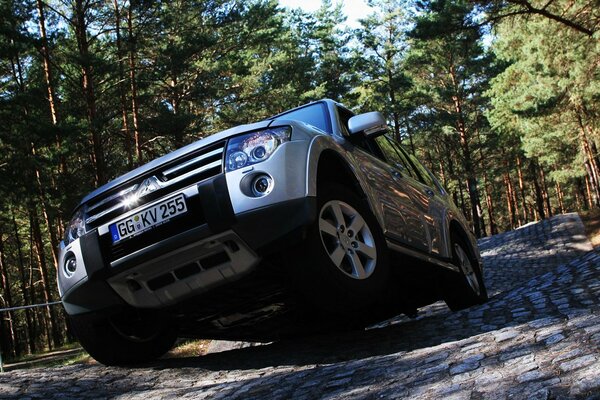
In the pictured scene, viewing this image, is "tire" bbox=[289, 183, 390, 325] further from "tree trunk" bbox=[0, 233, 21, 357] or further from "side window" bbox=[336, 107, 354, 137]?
"tree trunk" bbox=[0, 233, 21, 357]

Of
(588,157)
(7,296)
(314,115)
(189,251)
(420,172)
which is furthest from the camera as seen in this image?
(588,157)

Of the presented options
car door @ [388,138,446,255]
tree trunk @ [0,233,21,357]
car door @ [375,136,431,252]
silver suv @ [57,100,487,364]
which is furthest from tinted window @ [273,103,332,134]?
tree trunk @ [0,233,21,357]

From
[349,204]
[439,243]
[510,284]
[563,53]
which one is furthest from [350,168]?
[563,53]

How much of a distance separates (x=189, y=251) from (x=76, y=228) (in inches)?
41.2

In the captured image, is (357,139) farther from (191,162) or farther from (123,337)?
(123,337)

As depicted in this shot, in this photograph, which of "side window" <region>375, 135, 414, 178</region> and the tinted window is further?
"side window" <region>375, 135, 414, 178</region>

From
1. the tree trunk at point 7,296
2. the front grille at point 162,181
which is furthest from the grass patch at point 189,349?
the tree trunk at point 7,296

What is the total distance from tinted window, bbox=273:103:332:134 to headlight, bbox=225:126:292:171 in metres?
1.02

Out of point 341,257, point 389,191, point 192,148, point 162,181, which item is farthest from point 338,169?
point 162,181

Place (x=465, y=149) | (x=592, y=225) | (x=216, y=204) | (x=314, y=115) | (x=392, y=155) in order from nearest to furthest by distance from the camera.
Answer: (x=216, y=204) → (x=314, y=115) → (x=392, y=155) → (x=592, y=225) → (x=465, y=149)

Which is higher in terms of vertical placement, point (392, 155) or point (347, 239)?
point (392, 155)

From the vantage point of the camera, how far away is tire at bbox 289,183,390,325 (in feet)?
11.4

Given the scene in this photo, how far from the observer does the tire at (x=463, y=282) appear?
5.92m

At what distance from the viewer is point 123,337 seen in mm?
4500
